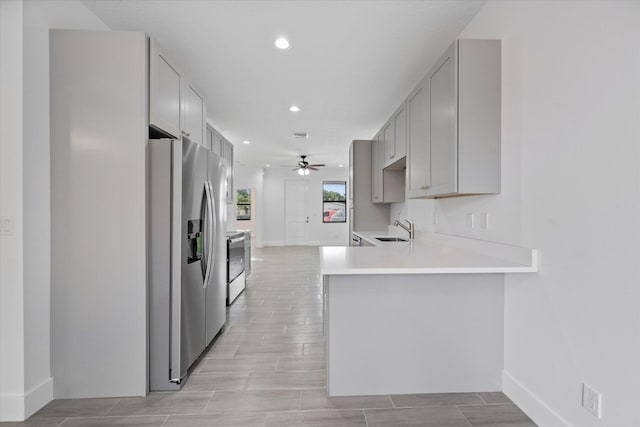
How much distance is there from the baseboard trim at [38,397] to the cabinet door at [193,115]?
195 centimetres

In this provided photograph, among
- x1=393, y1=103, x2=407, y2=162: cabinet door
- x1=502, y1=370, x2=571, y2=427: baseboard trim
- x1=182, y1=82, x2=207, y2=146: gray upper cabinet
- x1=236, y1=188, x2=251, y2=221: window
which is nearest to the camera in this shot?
x1=502, y1=370, x2=571, y2=427: baseboard trim

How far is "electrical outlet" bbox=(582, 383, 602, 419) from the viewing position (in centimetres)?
137

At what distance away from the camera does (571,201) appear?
1488mm

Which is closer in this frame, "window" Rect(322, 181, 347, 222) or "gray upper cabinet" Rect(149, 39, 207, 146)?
"gray upper cabinet" Rect(149, 39, 207, 146)

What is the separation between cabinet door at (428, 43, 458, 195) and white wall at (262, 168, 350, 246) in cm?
797

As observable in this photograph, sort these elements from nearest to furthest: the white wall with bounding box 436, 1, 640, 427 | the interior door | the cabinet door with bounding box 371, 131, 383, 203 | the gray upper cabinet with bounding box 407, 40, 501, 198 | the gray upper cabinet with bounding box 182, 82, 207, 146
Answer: the white wall with bounding box 436, 1, 640, 427
the gray upper cabinet with bounding box 407, 40, 501, 198
the gray upper cabinet with bounding box 182, 82, 207, 146
the cabinet door with bounding box 371, 131, 383, 203
the interior door

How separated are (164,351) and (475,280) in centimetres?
213

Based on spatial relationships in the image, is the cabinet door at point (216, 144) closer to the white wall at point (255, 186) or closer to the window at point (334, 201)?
the white wall at point (255, 186)

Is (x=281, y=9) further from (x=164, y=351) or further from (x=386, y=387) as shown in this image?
(x=386, y=387)

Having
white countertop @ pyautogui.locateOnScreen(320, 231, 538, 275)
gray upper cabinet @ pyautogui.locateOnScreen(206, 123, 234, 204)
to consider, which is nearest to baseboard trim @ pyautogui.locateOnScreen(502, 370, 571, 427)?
white countertop @ pyautogui.locateOnScreen(320, 231, 538, 275)

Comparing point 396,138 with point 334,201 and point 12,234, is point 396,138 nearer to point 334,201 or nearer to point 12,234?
point 12,234

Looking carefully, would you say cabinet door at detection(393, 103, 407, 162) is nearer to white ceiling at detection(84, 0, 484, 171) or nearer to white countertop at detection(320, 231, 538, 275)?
white ceiling at detection(84, 0, 484, 171)

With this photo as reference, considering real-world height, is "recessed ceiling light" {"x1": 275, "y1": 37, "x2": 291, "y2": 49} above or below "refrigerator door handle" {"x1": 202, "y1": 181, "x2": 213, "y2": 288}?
above

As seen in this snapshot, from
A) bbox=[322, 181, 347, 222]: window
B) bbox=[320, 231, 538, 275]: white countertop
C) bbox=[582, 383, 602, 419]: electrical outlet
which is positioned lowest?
bbox=[582, 383, 602, 419]: electrical outlet
